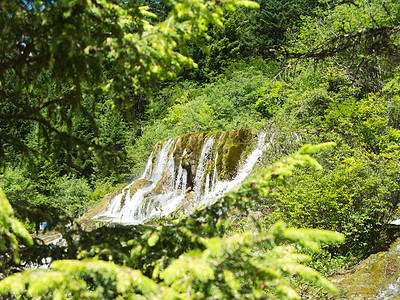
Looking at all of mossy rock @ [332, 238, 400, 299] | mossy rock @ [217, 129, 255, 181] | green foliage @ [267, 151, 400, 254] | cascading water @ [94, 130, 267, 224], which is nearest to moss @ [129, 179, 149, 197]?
cascading water @ [94, 130, 267, 224]

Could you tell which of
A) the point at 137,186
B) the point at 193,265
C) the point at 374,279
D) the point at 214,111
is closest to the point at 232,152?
the point at 137,186

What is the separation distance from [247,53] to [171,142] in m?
15.0

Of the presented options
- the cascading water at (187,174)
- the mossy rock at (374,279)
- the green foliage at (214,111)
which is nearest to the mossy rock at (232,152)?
the cascading water at (187,174)

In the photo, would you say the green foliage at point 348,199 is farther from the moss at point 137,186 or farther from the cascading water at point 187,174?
the moss at point 137,186

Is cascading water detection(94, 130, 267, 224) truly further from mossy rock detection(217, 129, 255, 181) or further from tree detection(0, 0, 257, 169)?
tree detection(0, 0, 257, 169)

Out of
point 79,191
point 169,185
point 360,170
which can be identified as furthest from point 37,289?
point 79,191

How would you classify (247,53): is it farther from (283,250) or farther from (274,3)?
(283,250)

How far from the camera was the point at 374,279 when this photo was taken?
540 centimetres

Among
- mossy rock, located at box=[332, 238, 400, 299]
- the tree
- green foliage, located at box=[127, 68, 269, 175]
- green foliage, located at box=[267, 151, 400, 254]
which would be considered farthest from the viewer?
green foliage, located at box=[127, 68, 269, 175]

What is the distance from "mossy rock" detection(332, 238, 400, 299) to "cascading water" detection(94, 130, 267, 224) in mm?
5300

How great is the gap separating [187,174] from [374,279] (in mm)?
10286

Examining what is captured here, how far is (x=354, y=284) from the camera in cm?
545

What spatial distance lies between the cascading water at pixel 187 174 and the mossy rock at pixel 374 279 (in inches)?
209

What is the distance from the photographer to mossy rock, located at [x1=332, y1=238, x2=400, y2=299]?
5.02 metres
